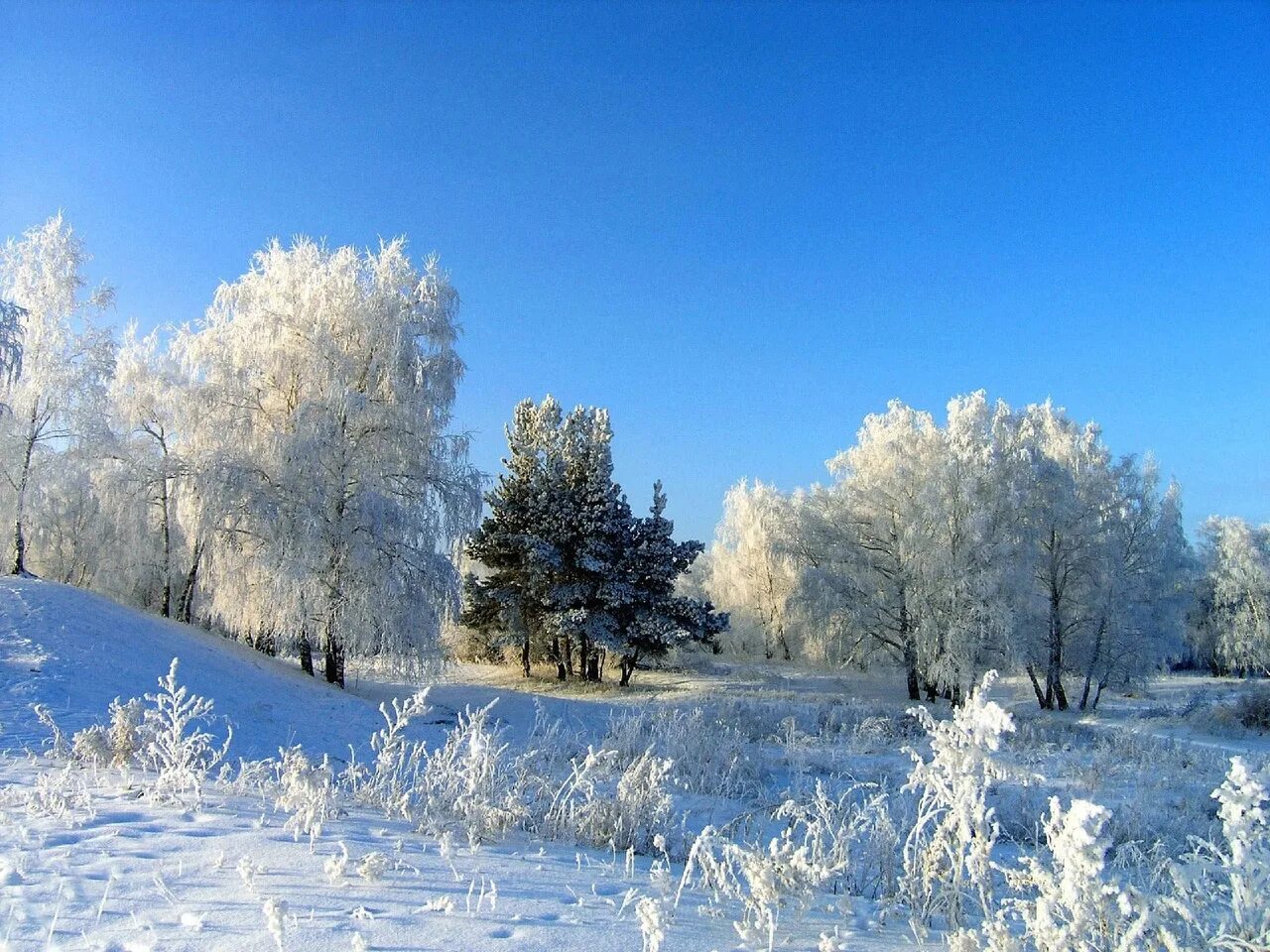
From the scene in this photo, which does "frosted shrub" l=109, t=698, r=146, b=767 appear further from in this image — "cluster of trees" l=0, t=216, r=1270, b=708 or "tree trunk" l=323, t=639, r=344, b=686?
"tree trunk" l=323, t=639, r=344, b=686

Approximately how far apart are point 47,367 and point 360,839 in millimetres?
19567

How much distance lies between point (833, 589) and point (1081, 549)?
8432 millimetres

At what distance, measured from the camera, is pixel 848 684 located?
28891 millimetres

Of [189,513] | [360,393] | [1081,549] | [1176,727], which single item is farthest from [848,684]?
[189,513]

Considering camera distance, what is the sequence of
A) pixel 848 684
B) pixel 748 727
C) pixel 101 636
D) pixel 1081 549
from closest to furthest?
pixel 101 636
pixel 748 727
pixel 1081 549
pixel 848 684

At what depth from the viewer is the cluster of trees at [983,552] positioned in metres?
24.8

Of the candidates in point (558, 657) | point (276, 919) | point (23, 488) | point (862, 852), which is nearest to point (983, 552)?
point (558, 657)

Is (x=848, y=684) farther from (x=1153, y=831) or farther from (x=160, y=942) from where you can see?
(x=160, y=942)

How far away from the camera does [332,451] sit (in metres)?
18.0

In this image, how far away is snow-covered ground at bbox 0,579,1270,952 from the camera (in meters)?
3.30

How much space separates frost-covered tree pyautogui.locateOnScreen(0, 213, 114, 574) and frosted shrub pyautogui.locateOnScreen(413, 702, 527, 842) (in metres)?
17.7

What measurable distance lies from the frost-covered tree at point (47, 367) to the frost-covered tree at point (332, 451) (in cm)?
249

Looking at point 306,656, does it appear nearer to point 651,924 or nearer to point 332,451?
point 332,451

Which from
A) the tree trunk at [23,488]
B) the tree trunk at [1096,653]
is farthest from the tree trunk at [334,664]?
the tree trunk at [1096,653]
